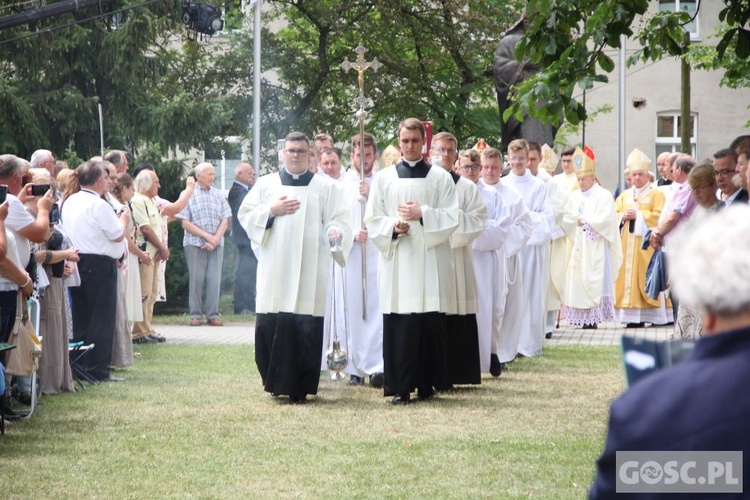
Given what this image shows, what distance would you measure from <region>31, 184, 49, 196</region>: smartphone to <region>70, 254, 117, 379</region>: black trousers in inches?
82.2

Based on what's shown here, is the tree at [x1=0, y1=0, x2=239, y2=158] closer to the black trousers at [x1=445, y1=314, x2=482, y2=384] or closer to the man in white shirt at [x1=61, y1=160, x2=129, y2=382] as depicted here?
the man in white shirt at [x1=61, y1=160, x2=129, y2=382]

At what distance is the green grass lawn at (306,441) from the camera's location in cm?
686

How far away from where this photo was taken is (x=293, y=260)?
10281 millimetres

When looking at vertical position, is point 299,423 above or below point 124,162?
below

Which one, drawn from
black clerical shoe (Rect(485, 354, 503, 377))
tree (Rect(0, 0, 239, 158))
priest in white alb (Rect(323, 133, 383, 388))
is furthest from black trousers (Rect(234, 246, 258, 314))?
black clerical shoe (Rect(485, 354, 503, 377))

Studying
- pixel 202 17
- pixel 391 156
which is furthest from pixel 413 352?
pixel 202 17

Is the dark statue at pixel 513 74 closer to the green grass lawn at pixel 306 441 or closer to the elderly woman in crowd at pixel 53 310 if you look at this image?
the green grass lawn at pixel 306 441

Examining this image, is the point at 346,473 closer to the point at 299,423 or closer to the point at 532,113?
the point at 299,423

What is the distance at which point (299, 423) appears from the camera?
9008mm

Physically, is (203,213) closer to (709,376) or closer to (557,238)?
(557,238)

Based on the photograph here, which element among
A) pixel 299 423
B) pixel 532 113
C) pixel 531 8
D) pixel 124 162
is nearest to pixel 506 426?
pixel 299 423

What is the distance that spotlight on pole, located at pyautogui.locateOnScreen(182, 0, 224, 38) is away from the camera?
64.9 ft

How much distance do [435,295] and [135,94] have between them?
14.3m

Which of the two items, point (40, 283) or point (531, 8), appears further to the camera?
point (40, 283)
